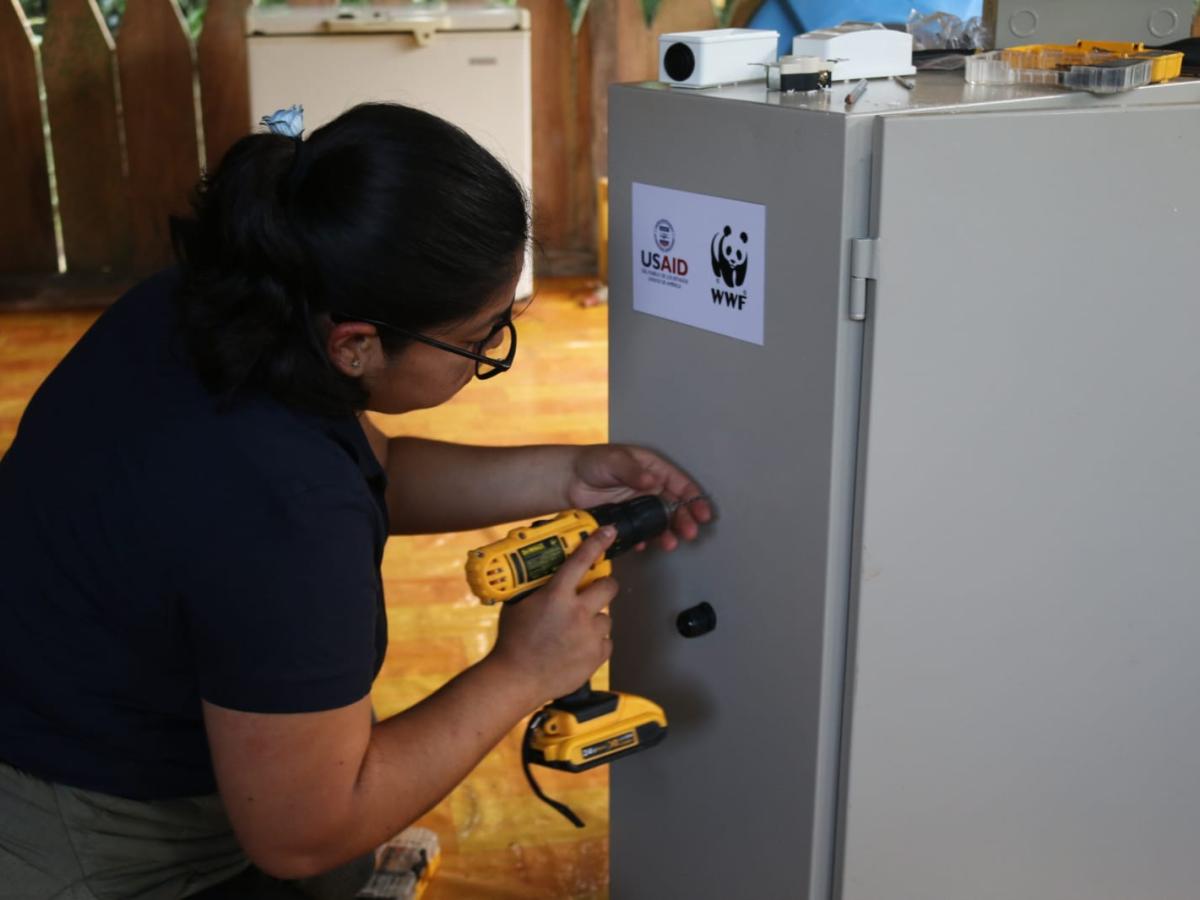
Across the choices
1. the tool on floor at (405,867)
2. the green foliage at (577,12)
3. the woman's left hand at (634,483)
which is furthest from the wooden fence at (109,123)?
the woman's left hand at (634,483)

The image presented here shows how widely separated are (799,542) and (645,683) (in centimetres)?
36

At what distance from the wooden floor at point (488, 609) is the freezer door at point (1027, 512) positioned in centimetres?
71

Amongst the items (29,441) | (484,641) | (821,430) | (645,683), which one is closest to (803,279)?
(821,430)

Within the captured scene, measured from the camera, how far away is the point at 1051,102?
116cm

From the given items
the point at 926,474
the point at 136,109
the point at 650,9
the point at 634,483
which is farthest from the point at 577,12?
the point at 926,474

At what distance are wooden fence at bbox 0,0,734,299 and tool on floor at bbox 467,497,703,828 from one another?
9.77ft

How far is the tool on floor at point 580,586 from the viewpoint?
124 cm

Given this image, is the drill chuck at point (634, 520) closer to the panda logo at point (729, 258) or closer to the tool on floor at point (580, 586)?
the tool on floor at point (580, 586)

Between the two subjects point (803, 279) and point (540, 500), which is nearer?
point (803, 279)

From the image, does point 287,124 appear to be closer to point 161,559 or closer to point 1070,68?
point 161,559

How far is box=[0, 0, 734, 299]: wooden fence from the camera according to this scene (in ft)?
14.2

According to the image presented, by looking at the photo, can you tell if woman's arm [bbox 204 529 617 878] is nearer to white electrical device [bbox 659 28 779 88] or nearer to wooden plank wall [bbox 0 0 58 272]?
white electrical device [bbox 659 28 779 88]

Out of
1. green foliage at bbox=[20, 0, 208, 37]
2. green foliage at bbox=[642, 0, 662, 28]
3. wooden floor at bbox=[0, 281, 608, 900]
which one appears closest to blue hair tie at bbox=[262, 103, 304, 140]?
wooden floor at bbox=[0, 281, 608, 900]

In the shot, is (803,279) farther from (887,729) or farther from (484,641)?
(484,641)
